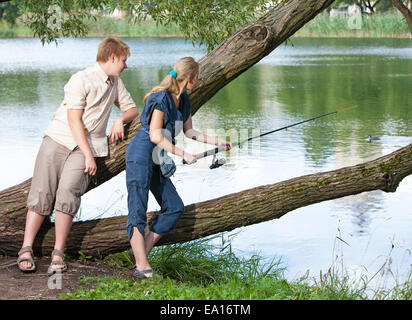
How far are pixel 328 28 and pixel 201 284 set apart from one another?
110 ft

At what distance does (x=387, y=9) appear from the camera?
48.6 meters

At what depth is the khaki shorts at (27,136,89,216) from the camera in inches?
185

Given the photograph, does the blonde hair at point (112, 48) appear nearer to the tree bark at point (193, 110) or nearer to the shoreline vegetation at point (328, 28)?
the tree bark at point (193, 110)

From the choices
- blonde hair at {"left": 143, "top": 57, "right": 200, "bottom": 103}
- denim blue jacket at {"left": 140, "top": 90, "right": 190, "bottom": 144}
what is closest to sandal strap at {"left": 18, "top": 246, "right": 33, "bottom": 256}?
denim blue jacket at {"left": 140, "top": 90, "right": 190, "bottom": 144}

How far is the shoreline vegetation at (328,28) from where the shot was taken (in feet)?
119

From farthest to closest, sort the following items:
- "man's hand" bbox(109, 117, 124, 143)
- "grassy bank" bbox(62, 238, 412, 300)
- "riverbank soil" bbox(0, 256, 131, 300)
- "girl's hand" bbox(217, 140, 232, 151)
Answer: "man's hand" bbox(109, 117, 124, 143) → "girl's hand" bbox(217, 140, 232, 151) → "riverbank soil" bbox(0, 256, 131, 300) → "grassy bank" bbox(62, 238, 412, 300)

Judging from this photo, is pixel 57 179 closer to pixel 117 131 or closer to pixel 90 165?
pixel 90 165

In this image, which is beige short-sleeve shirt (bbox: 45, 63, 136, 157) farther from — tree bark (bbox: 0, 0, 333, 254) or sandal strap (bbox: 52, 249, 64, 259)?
sandal strap (bbox: 52, 249, 64, 259)

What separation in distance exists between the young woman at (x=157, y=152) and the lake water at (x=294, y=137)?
1.66 m

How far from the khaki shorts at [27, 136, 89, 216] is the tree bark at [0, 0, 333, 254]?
13.9 inches

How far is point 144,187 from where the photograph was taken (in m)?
4.68

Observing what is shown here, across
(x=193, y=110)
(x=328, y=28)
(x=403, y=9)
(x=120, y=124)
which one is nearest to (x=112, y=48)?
(x=120, y=124)

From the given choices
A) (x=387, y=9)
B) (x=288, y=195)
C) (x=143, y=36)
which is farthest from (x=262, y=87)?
(x=387, y=9)
